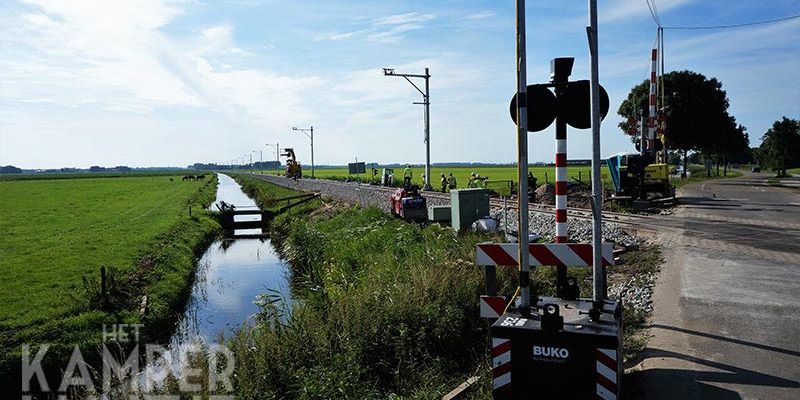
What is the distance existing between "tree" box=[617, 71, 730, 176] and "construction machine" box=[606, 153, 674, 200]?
65.2 feet

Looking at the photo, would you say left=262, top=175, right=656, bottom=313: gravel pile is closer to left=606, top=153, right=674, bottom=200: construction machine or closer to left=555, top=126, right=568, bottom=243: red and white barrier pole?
left=555, top=126, right=568, bottom=243: red and white barrier pole

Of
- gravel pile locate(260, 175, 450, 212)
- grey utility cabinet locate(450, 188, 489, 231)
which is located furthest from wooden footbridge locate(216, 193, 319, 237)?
grey utility cabinet locate(450, 188, 489, 231)

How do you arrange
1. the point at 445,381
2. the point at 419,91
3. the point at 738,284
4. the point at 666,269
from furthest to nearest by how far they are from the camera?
the point at 419,91, the point at 666,269, the point at 738,284, the point at 445,381

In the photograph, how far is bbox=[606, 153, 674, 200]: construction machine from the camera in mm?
19562

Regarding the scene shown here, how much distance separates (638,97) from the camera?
4391cm

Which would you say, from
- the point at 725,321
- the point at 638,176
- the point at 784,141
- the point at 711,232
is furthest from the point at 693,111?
the point at 725,321

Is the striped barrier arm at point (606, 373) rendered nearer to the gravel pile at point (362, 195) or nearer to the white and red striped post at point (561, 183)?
the white and red striped post at point (561, 183)

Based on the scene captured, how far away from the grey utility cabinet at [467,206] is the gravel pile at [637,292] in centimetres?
394

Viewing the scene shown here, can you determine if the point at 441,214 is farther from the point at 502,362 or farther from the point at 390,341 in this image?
the point at 502,362

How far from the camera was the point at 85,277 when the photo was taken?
45.5 ft

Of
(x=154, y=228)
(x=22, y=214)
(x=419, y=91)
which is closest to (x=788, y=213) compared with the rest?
(x=419, y=91)

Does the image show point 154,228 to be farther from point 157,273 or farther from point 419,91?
point 419,91

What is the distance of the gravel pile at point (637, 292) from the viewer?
7449mm

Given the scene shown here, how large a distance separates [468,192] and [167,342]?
25.0 feet
